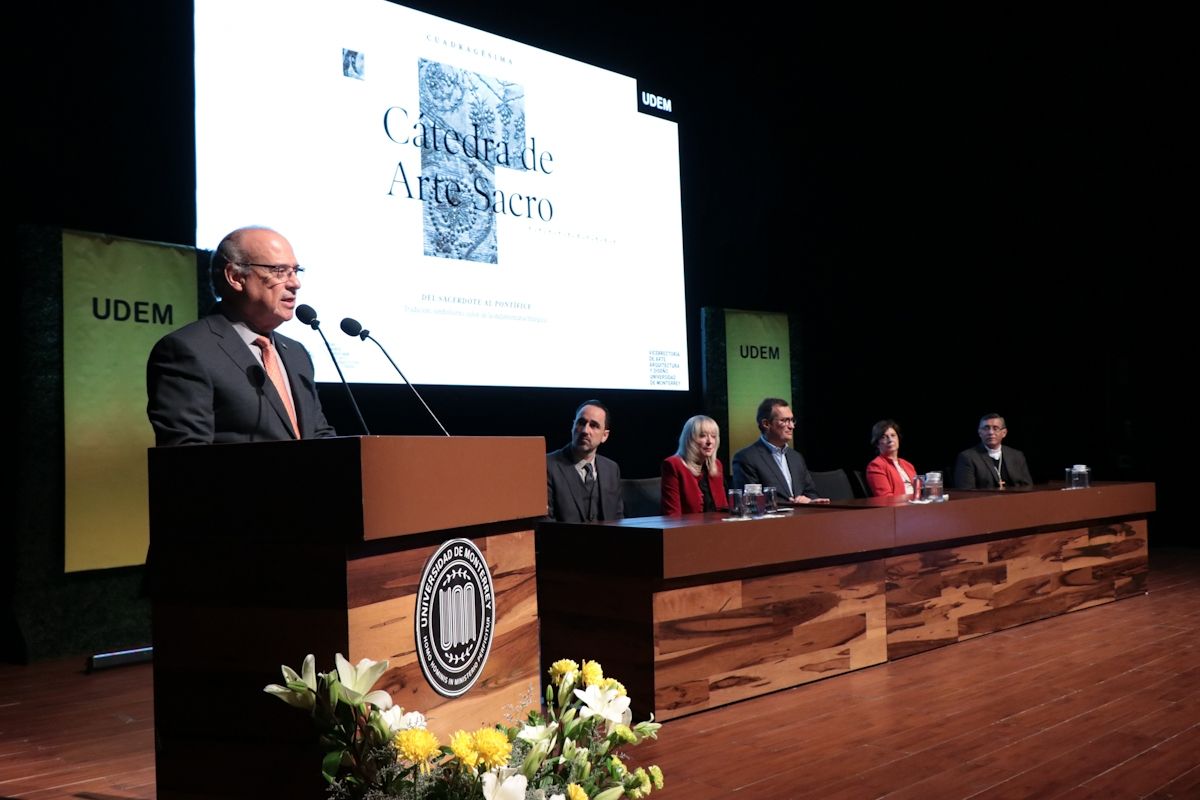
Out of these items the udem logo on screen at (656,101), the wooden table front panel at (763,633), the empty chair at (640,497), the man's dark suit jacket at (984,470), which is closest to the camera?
the wooden table front panel at (763,633)

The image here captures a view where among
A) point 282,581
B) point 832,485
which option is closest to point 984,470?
point 832,485

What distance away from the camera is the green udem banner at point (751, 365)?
6.64 metres

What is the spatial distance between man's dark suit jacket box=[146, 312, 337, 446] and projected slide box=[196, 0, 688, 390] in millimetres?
2169

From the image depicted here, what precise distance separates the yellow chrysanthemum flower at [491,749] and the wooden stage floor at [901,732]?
559 mm

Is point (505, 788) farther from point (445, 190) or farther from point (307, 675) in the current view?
point (445, 190)

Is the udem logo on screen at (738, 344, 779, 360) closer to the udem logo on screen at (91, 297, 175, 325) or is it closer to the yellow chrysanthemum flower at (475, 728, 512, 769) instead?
the udem logo on screen at (91, 297, 175, 325)

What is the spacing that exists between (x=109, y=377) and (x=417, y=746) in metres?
3.66

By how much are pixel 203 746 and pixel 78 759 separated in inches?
63.0

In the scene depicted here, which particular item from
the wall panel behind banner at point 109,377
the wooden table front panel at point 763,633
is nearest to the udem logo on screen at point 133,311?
the wall panel behind banner at point 109,377

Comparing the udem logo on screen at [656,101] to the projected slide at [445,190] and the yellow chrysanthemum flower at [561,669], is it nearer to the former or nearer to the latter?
the projected slide at [445,190]

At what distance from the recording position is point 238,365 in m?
1.95

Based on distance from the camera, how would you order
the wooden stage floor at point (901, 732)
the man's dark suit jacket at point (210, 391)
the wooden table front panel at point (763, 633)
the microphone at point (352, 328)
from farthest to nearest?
the wooden table front panel at point (763, 633)
the wooden stage floor at point (901, 732)
the microphone at point (352, 328)
the man's dark suit jacket at point (210, 391)

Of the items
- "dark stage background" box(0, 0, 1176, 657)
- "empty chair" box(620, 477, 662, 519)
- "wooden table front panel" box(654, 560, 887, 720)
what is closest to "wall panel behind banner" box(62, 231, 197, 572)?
"dark stage background" box(0, 0, 1176, 657)

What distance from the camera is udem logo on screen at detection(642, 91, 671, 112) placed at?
5664mm
